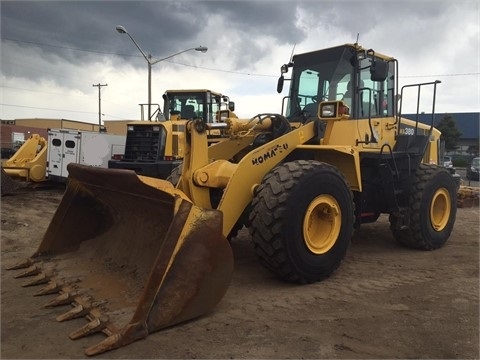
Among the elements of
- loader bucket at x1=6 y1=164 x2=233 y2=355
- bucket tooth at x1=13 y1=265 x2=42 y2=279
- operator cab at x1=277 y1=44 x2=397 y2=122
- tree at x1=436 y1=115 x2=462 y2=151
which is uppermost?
tree at x1=436 y1=115 x2=462 y2=151

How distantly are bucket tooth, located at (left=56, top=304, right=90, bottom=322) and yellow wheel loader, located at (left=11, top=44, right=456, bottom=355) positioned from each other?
14 mm

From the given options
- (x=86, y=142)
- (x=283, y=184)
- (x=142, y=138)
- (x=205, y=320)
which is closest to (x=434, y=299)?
(x=283, y=184)

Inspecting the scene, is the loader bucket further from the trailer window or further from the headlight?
the trailer window

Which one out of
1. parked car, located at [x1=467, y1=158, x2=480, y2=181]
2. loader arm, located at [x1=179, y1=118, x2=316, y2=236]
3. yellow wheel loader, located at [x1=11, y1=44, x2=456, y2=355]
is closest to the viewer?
yellow wheel loader, located at [x1=11, y1=44, x2=456, y2=355]

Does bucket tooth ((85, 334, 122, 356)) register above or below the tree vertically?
below

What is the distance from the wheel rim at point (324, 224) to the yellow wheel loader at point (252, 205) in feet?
0.05

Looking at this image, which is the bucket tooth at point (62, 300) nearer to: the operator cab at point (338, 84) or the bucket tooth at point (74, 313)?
the bucket tooth at point (74, 313)

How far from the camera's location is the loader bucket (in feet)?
11.7

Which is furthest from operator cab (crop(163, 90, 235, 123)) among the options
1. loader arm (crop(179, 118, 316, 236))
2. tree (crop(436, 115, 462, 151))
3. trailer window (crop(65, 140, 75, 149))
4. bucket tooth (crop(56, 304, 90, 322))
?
tree (crop(436, 115, 462, 151))

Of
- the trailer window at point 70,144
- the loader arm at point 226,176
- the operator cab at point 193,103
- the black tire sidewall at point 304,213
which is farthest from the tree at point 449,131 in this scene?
the loader arm at point 226,176

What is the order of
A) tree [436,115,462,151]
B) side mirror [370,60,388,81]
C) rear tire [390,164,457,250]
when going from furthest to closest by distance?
tree [436,115,462,151] → rear tire [390,164,457,250] → side mirror [370,60,388,81]

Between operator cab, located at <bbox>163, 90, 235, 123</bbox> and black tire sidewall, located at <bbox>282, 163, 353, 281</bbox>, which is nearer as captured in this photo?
black tire sidewall, located at <bbox>282, 163, 353, 281</bbox>

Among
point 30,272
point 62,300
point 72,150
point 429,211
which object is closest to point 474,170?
point 429,211

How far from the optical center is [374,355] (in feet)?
11.1
